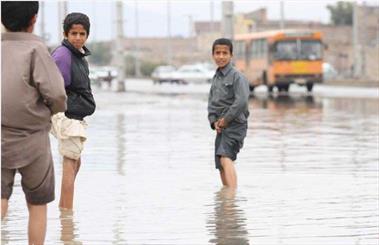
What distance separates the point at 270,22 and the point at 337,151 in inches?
4062

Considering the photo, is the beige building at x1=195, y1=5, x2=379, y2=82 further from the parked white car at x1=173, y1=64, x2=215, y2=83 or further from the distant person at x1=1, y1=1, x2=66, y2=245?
the distant person at x1=1, y1=1, x2=66, y2=245

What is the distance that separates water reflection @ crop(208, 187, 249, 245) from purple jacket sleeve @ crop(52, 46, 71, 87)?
1.65 meters

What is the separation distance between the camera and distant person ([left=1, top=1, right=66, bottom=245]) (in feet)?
21.1

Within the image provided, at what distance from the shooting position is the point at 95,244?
827cm

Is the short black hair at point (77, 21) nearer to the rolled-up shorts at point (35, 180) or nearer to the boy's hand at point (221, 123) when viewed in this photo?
the boy's hand at point (221, 123)

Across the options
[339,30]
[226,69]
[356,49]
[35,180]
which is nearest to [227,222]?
[226,69]

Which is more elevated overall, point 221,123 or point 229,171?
point 221,123

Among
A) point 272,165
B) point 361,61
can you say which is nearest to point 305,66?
point 361,61

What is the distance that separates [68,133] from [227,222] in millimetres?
1499

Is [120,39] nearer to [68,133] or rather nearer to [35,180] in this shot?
[68,133]

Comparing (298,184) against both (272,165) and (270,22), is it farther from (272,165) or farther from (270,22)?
(270,22)

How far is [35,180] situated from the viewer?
21.7ft

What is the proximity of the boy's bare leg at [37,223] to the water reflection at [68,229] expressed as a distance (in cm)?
131

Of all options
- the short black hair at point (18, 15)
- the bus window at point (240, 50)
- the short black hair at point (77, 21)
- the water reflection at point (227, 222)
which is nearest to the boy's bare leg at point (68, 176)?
the short black hair at point (77, 21)
